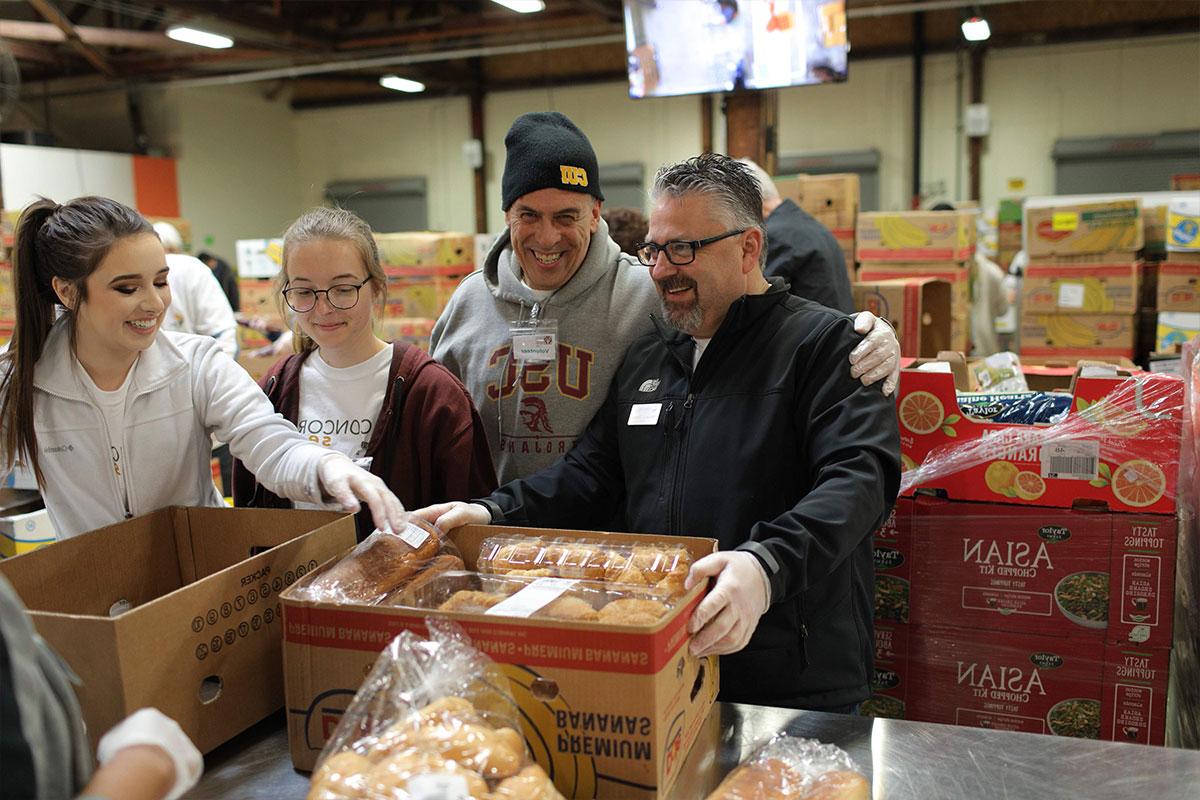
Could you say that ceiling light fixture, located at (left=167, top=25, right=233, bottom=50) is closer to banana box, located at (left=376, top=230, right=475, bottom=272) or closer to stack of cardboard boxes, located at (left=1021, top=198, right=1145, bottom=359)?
banana box, located at (left=376, top=230, right=475, bottom=272)

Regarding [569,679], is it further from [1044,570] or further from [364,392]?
[1044,570]

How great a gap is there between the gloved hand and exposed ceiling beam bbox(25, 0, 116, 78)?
9.32m

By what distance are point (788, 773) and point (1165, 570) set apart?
4.20 ft

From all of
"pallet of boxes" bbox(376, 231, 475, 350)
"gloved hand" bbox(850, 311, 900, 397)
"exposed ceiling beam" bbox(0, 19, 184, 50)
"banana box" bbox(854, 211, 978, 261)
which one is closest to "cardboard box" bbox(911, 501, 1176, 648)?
"gloved hand" bbox(850, 311, 900, 397)

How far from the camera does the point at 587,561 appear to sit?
1428 mm

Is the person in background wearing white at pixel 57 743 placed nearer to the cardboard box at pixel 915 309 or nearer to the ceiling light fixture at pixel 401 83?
the cardboard box at pixel 915 309

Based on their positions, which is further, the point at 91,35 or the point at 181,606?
the point at 91,35

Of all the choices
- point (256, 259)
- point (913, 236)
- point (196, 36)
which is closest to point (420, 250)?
point (256, 259)

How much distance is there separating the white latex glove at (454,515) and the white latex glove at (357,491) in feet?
0.18

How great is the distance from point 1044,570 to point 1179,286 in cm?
455

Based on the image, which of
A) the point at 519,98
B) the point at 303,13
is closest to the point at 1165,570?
the point at 303,13

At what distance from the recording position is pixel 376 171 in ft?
43.7

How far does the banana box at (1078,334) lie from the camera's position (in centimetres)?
613

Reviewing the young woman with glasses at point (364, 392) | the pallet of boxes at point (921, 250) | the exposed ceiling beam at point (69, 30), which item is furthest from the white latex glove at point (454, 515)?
the exposed ceiling beam at point (69, 30)
